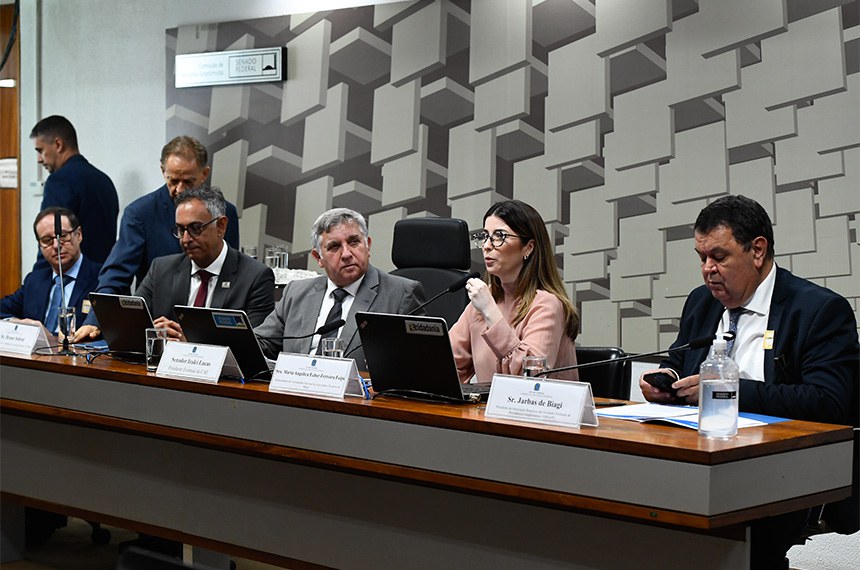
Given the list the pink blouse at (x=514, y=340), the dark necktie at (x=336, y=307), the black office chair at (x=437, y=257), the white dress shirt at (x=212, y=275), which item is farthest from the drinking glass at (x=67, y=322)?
the pink blouse at (x=514, y=340)

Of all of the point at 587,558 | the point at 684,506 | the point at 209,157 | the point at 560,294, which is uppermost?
the point at 209,157

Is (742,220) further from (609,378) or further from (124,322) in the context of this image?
(124,322)

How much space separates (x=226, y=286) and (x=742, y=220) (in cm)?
186

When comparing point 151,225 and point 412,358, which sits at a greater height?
point 151,225

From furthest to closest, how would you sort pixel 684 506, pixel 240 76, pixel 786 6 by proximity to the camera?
1. pixel 240 76
2. pixel 786 6
3. pixel 684 506

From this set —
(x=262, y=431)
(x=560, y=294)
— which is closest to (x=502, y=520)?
(x=262, y=431)

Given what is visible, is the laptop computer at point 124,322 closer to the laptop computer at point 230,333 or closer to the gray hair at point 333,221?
the laptop computer at point 230,333

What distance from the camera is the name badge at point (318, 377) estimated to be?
2348 mm

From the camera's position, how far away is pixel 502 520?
2080 mm

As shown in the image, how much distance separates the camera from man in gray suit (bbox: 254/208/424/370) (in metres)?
3.23

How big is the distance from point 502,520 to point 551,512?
0.40ft

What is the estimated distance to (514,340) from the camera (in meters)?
2.70

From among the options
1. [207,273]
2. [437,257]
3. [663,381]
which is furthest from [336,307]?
[663,381]

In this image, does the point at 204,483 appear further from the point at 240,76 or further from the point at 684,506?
the point at 240,76
